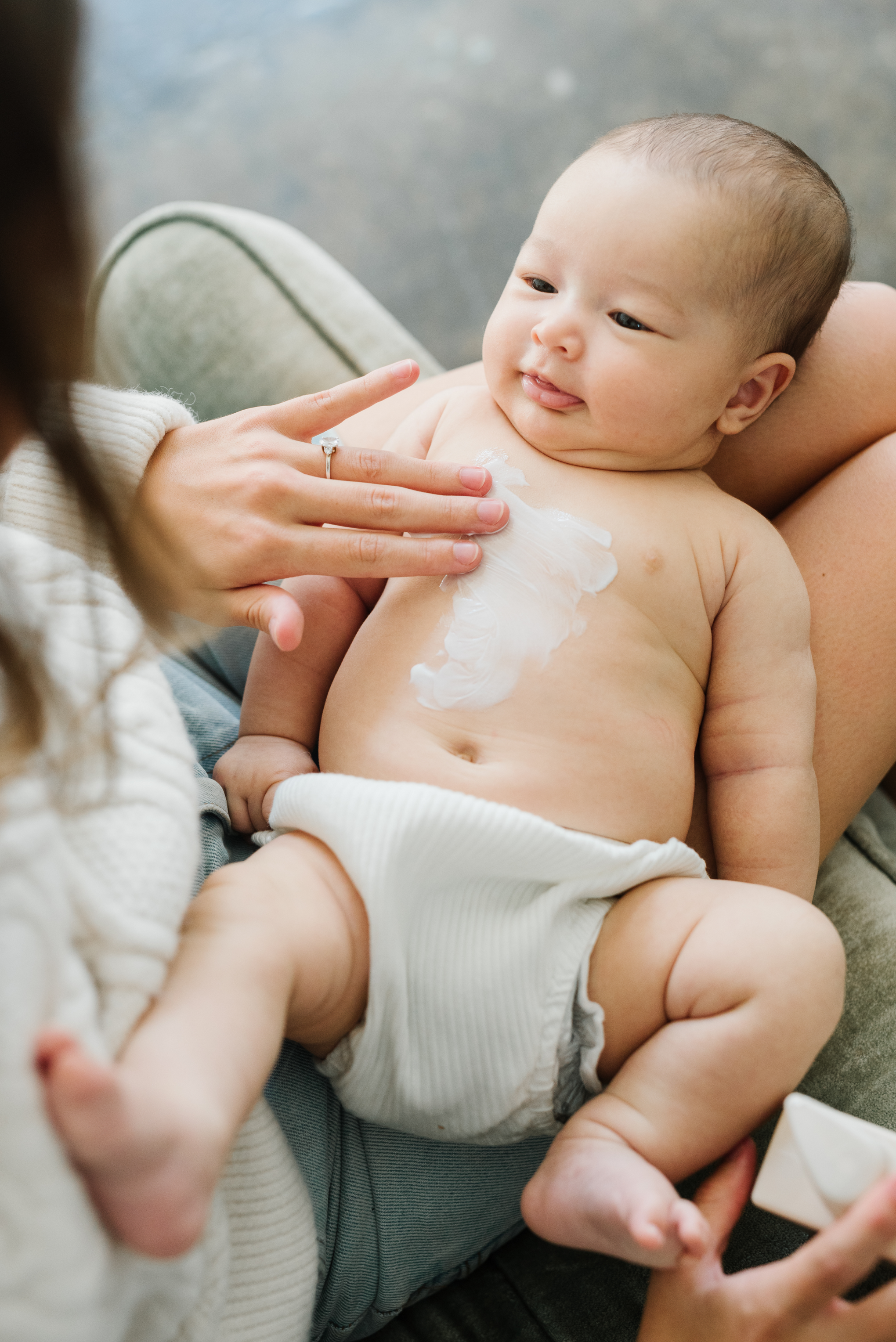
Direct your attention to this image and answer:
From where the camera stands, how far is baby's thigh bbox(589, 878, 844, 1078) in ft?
2.64

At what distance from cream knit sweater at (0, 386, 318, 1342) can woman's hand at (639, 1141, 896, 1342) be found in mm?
285

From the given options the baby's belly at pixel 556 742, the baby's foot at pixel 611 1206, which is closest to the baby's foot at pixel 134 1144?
the baby's foot at pixel 611 1206

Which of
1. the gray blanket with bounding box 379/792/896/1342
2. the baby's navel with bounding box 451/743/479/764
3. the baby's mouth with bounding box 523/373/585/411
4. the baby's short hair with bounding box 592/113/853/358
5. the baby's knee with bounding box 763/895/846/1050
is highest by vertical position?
the baby's short hair with bounding box 592/113/853/358

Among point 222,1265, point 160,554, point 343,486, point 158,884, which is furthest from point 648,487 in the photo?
point 222,1265

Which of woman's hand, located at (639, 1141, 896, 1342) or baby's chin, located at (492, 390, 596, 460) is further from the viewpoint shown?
baby's chin, located at (492, 390, 596, 460)

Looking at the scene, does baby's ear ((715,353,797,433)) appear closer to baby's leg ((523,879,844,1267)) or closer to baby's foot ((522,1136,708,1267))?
baby's leg ((523,879,844,1267))

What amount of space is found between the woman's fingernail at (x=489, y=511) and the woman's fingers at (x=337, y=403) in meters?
0.15

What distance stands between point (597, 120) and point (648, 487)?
2.13 meters

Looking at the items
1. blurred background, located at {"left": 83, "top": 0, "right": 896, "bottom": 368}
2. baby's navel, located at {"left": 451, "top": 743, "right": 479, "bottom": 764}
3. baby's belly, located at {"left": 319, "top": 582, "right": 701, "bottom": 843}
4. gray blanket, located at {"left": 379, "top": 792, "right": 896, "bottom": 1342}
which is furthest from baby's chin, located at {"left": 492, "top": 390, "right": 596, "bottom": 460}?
blurred background, located at {"left": 83, "top": 0, "right": 896, "bottom": 368}

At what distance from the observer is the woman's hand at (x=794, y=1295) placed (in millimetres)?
671

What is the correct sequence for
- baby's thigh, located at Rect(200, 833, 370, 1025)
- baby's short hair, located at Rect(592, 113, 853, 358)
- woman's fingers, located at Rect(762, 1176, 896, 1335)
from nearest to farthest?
1. woman's fingers, located at Rect(762, 1176, 896, 1335)
2. baby's thigh, located at Rect(200, 833, 370, 1025)
3. baby's short hair, located at Rect(592, 113, 853, 358)

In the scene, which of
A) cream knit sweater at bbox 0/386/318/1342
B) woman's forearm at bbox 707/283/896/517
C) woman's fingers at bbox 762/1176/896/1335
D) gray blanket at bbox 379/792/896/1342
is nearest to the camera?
cream knit sweater at bbox 0/386/318/1342

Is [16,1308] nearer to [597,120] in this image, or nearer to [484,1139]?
[484,1139]

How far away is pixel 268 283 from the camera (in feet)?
4.67
